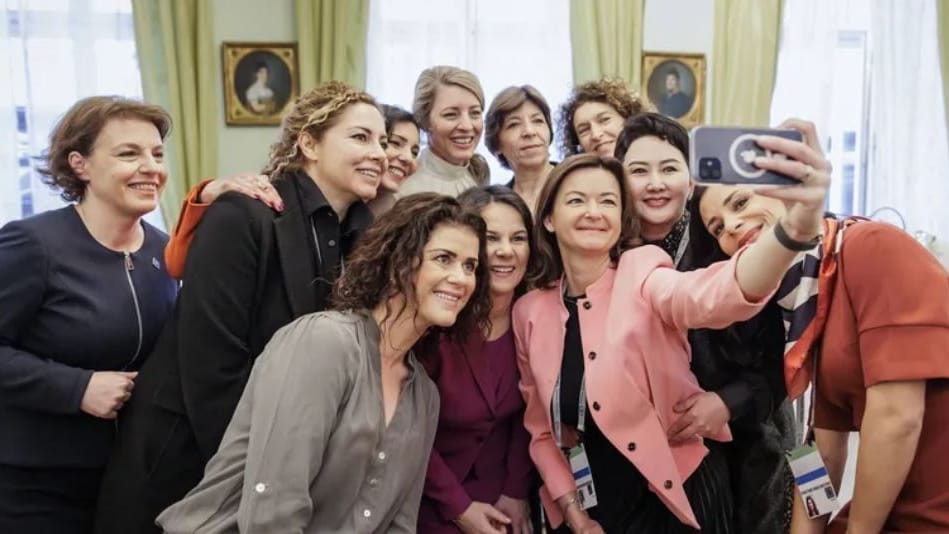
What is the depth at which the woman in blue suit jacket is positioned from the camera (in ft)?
7.51

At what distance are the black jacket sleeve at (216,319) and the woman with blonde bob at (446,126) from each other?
1.19 metres

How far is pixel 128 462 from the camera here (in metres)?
2.20

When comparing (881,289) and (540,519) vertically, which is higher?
(881,289)

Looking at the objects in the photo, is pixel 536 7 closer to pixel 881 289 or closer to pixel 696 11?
pixel 696 11

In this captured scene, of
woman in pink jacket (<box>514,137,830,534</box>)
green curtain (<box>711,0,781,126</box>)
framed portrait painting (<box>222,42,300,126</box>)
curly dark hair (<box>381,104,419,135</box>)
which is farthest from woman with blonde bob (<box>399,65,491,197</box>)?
green curtain (<box>711,0,781,126</box>)

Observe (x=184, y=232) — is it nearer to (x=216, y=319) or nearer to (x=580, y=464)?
(x=216, y=319)

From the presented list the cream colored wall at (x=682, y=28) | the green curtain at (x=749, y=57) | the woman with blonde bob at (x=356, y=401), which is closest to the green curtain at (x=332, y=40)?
the cream colored wall at (x=682, y=28)

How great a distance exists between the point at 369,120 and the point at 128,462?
1.22 meters

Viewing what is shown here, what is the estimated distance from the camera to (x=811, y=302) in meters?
1.67

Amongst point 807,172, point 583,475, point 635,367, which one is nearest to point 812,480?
point 635,367

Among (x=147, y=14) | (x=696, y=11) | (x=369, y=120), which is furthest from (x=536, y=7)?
(x=369, y=120)

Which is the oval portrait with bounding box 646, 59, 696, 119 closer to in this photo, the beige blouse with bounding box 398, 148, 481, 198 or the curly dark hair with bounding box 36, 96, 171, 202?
the beige blouse with bounding box 398, 148, 481, 198

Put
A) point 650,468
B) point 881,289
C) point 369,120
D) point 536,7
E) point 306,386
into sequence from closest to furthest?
point 881,289, point 306,386, point 650,468, point 369,120, point 536,7

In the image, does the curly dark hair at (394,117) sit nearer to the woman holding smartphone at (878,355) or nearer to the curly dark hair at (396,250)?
the curly dark hair at (396,250)
